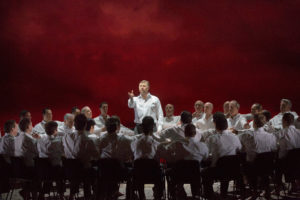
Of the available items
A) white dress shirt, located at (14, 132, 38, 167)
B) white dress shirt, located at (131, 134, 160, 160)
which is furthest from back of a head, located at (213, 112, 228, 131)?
white dress shirt, located at (14, 132, 38, 167)

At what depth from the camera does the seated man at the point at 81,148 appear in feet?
16.1

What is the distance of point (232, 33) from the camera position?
9359 millimetres

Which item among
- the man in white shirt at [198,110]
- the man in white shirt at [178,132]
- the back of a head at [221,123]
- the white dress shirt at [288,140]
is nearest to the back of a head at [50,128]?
the man in white shirt at [178,132]

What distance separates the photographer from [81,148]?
4930 millimetres

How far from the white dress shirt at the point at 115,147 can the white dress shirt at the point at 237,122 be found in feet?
8.40

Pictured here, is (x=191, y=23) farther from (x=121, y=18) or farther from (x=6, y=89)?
(x=6, y=89)

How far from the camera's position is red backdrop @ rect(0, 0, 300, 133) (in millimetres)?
9305

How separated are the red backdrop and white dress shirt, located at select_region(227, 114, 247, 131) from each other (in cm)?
246

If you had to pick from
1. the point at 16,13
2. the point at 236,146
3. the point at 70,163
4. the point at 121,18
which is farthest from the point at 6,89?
the point at 236,146

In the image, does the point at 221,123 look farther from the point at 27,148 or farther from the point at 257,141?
the point at 27,148

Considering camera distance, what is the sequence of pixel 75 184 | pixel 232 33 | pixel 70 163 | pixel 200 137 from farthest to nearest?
pixel 232 33 → pixel 200 137 → pixel 75 184 → pixel 70 163

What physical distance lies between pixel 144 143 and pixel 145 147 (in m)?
0.06

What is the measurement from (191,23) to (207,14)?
1.59 feet

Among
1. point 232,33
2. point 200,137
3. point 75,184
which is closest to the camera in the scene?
point 75,184
